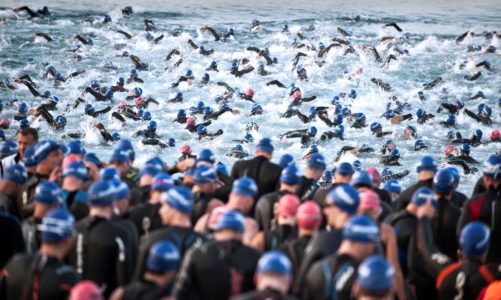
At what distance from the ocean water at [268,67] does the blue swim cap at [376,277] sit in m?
18.0

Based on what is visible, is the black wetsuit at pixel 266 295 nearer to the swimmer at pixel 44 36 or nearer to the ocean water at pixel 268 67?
the ocean water at pixel 268 67

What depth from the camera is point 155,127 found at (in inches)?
1083

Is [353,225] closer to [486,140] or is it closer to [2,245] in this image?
[2,245]

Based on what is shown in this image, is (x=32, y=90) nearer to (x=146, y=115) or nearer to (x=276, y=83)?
(x=146, y=115)

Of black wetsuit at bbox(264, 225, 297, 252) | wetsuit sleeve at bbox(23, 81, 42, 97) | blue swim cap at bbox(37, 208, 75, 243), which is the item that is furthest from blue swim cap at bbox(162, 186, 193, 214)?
wetsuit sleeve at bbox(23, 81, 42, 97)

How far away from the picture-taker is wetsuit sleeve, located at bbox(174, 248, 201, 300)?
244 inches

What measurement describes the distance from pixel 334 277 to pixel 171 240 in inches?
58.1

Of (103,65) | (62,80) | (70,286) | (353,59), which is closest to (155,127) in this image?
(62,80)

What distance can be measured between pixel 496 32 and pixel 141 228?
4625 centimetres

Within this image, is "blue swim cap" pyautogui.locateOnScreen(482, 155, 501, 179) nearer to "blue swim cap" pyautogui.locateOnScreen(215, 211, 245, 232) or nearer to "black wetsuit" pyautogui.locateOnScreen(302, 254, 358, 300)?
"black wetsuit" pyautogui.locateOnScreen(302, 254, 358, 300)

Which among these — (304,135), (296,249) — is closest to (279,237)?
(296,249)

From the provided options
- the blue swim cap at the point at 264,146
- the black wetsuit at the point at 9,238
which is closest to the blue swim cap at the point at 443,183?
the blue swim cap at the point at 264,146

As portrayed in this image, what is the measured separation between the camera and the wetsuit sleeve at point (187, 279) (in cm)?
621

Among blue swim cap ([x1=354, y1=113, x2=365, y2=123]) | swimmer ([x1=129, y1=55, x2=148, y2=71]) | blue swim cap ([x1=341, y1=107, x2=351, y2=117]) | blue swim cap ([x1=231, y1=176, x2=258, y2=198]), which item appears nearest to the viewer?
blue swim cap ([x1=231, y1=176, x2=258, y2=198])
